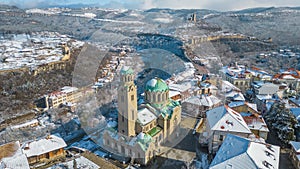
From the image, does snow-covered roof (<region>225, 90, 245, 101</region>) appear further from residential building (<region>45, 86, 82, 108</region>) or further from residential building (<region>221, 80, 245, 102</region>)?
residential building (<region>45, 86, 82, 108</region>)

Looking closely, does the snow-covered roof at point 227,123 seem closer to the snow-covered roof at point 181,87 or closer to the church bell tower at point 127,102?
the church bell tower at point 127,102

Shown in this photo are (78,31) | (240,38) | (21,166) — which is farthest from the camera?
(78,31)

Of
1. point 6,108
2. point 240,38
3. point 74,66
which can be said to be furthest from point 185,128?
point 240,38

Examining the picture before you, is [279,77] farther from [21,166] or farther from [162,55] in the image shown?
[21,166]

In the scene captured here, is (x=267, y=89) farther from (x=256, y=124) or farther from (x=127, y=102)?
(x=127, y=102)

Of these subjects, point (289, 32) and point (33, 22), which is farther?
point (33, 22)

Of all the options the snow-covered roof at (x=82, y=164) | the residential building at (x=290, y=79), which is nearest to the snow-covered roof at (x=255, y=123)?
the snow-covered roof at (x=82, y=164)
